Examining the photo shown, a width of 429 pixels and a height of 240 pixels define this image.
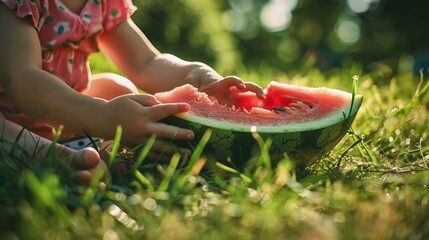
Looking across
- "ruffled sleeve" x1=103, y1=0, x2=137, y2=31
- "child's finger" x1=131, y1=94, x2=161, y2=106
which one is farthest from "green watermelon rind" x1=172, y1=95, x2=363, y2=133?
"ruffled sleeve" x1=103, y1=0, x2=137, y2=31

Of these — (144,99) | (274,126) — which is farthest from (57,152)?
(274,126)

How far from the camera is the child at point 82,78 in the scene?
2.32 meters

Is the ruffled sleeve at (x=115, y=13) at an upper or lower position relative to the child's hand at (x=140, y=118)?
upper

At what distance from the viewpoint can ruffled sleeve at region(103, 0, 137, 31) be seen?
3008 mm

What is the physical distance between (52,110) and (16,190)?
0.64 m

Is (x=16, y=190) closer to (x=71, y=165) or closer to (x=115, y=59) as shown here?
(x=71, y=165)

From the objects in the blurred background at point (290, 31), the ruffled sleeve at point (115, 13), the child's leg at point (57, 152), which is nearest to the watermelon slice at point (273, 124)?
the child's leg at point (57, 152)

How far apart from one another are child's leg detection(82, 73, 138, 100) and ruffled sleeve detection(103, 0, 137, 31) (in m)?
0.24

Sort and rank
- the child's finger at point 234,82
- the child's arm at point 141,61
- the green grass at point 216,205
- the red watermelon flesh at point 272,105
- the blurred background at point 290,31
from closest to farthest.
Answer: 1. the green grass at point 216,205
2. the red watermelon flesh at point 272,105
3. the child's finger at point 234,82
4. the child's arm at point 141,61
5. the blurred background at point 290,31

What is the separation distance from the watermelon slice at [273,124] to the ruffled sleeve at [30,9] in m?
0.58

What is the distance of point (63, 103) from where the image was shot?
237 centimetres

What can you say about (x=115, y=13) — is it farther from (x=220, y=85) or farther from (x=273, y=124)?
(x=273, y=124)

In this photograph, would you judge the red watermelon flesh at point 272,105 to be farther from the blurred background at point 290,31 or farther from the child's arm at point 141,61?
the blurred background at point 290,31

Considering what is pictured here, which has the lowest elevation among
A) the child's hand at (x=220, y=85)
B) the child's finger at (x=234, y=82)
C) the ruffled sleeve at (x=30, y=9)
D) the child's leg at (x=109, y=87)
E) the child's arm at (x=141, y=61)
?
the child's leg at (x=109, y=87)
